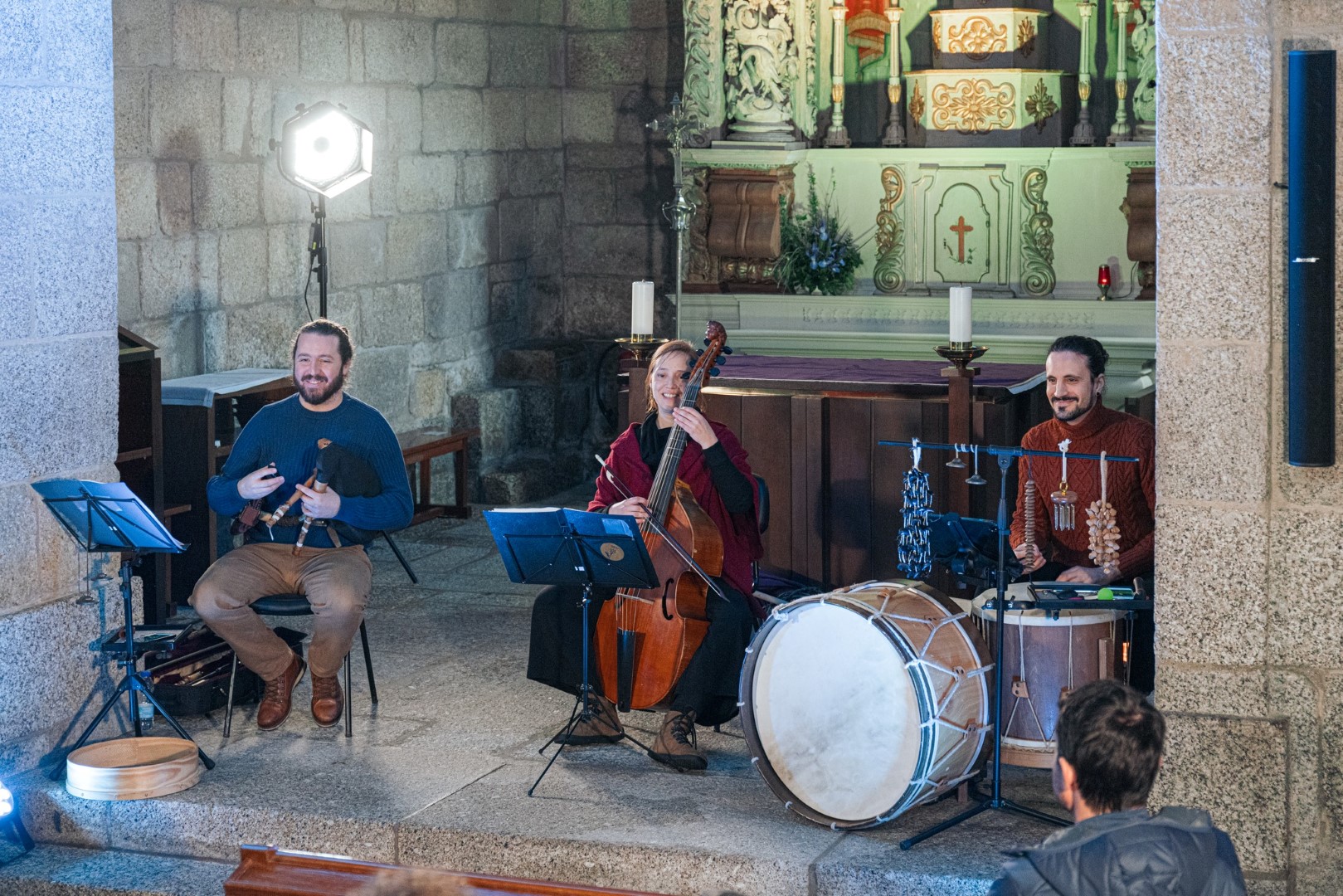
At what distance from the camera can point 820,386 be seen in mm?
6785

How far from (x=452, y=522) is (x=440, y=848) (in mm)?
4263

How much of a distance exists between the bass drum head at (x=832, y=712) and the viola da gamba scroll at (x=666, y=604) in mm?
519

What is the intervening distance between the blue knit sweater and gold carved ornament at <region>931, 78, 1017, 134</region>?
455 centimetres

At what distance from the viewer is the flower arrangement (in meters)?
9.36

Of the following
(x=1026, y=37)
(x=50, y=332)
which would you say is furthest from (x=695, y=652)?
(x=1026, y=37)

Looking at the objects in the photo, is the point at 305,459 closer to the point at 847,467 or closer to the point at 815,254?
the point at 847,467

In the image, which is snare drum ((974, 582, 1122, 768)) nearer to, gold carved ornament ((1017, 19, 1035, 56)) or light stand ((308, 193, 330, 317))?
light stand ((308, 193, 330, 317))

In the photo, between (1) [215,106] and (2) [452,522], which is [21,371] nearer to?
(1) [215,106]

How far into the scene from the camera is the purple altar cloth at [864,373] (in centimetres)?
682

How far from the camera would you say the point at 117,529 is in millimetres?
5152

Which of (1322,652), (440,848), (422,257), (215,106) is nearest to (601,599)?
(440,848)

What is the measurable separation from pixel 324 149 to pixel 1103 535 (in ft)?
13.8

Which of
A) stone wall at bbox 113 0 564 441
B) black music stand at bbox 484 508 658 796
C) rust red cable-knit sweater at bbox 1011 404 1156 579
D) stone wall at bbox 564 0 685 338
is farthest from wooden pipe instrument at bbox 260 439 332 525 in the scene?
stone wall at bbox 564 0 685 338

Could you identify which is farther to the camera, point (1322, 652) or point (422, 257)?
point (422, 257)
